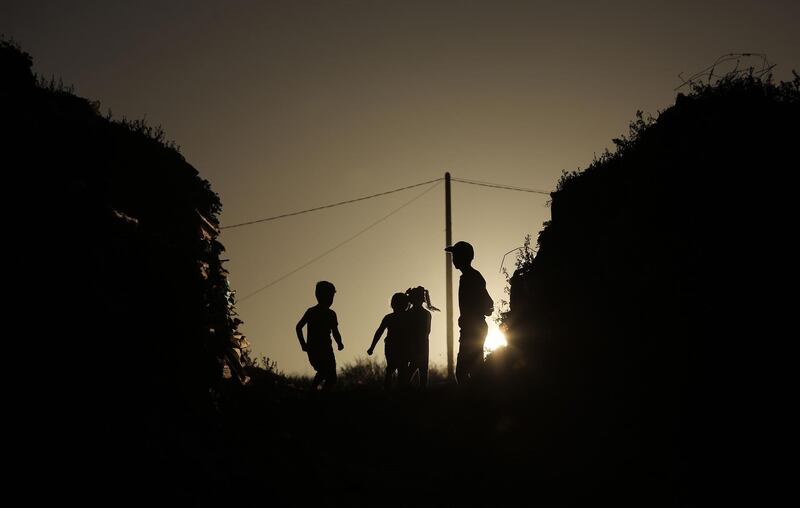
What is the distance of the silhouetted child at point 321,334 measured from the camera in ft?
40.1

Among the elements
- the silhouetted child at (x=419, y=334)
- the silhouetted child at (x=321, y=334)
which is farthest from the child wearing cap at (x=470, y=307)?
the silhouetted child at (x=321, y=334)

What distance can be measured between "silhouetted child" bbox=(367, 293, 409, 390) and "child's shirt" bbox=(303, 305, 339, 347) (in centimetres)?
83

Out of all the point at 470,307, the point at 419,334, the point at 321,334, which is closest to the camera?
the point at 470,307

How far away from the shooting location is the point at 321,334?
40.0 ft

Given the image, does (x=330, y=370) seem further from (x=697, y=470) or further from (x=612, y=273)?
(x=697, y=470)

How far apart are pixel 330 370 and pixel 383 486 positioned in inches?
191

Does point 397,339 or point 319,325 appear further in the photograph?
point 397,339

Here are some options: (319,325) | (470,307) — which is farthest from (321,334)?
(470,307)

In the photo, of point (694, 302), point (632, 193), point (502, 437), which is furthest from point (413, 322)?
point (694, 302)

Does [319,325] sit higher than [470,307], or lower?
higher

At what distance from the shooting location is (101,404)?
22.4 feet

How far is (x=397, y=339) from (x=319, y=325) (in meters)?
1.52

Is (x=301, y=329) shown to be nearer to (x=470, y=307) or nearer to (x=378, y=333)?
(x=378, y=333)

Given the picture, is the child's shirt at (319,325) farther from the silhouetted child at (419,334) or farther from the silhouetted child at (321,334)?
the silhouetted child at (419,334)
